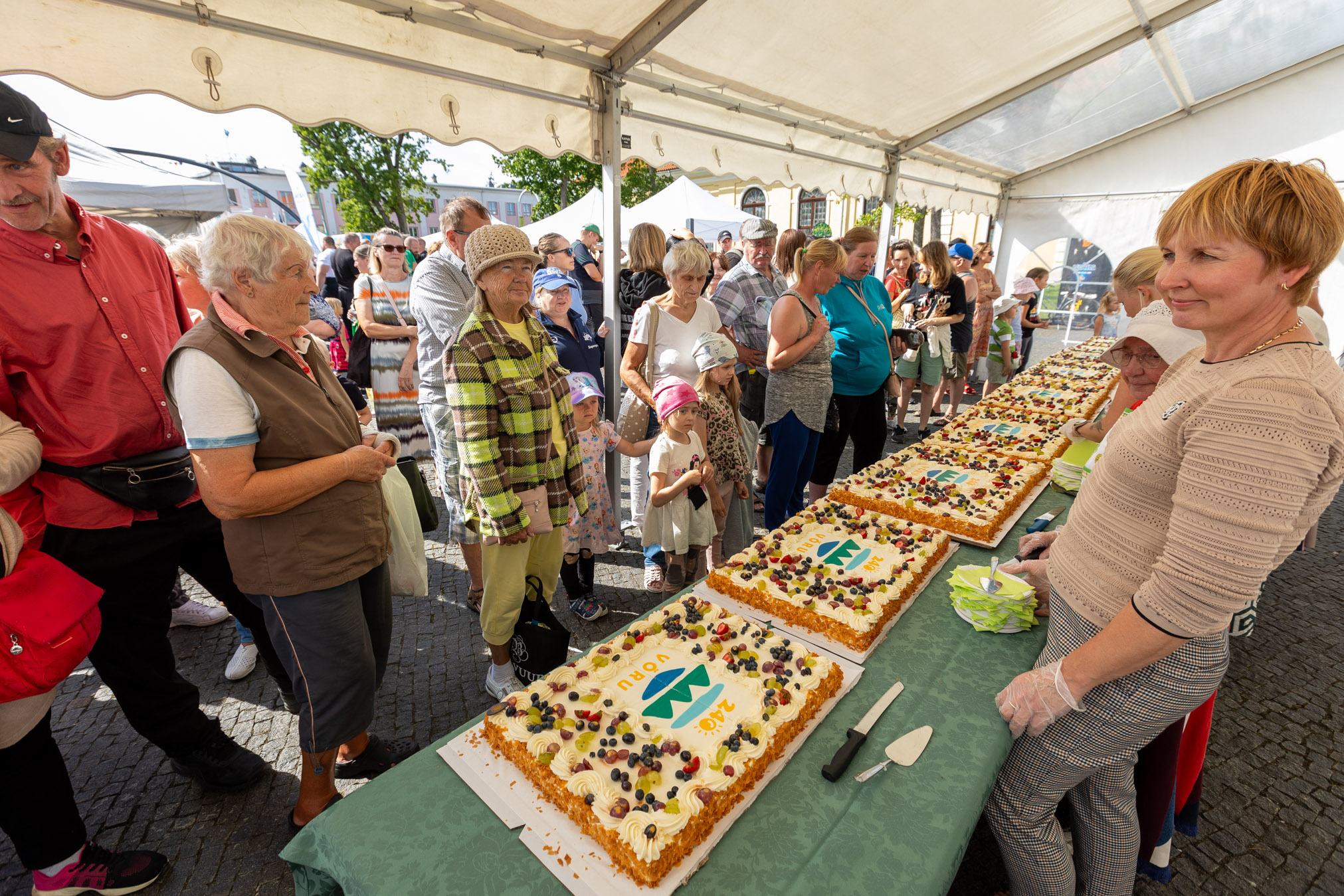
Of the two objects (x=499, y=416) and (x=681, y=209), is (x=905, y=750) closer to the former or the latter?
(x=499, y=416)

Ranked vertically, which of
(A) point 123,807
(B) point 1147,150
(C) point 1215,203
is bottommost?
(A) point 123,807

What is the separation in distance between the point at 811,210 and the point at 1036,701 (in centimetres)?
3221

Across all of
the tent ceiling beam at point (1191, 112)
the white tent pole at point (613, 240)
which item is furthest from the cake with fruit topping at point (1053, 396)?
the tent ceiling beam at point (1191, 112)

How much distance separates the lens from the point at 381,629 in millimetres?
2197

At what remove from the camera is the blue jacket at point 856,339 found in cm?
409

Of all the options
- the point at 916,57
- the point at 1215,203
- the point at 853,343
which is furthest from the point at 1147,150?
the point at 1215,203

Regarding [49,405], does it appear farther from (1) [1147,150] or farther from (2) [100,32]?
(1) [1147,150]

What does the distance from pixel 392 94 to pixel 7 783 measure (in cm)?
319

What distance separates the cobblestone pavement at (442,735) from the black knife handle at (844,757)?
3.76ft

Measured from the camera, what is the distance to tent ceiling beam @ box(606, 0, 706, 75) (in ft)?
10.6

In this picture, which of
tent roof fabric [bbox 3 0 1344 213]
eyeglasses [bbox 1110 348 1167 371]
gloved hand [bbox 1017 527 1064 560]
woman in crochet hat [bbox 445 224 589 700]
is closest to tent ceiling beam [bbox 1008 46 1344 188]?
tent roof fabric [bbox 3 0 1344 213]

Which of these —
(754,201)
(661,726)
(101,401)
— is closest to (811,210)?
(754,201)

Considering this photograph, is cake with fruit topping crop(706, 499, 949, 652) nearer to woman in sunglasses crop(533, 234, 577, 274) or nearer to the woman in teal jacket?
the woman in teal jacket

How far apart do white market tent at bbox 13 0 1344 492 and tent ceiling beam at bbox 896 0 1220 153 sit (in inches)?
0.8
